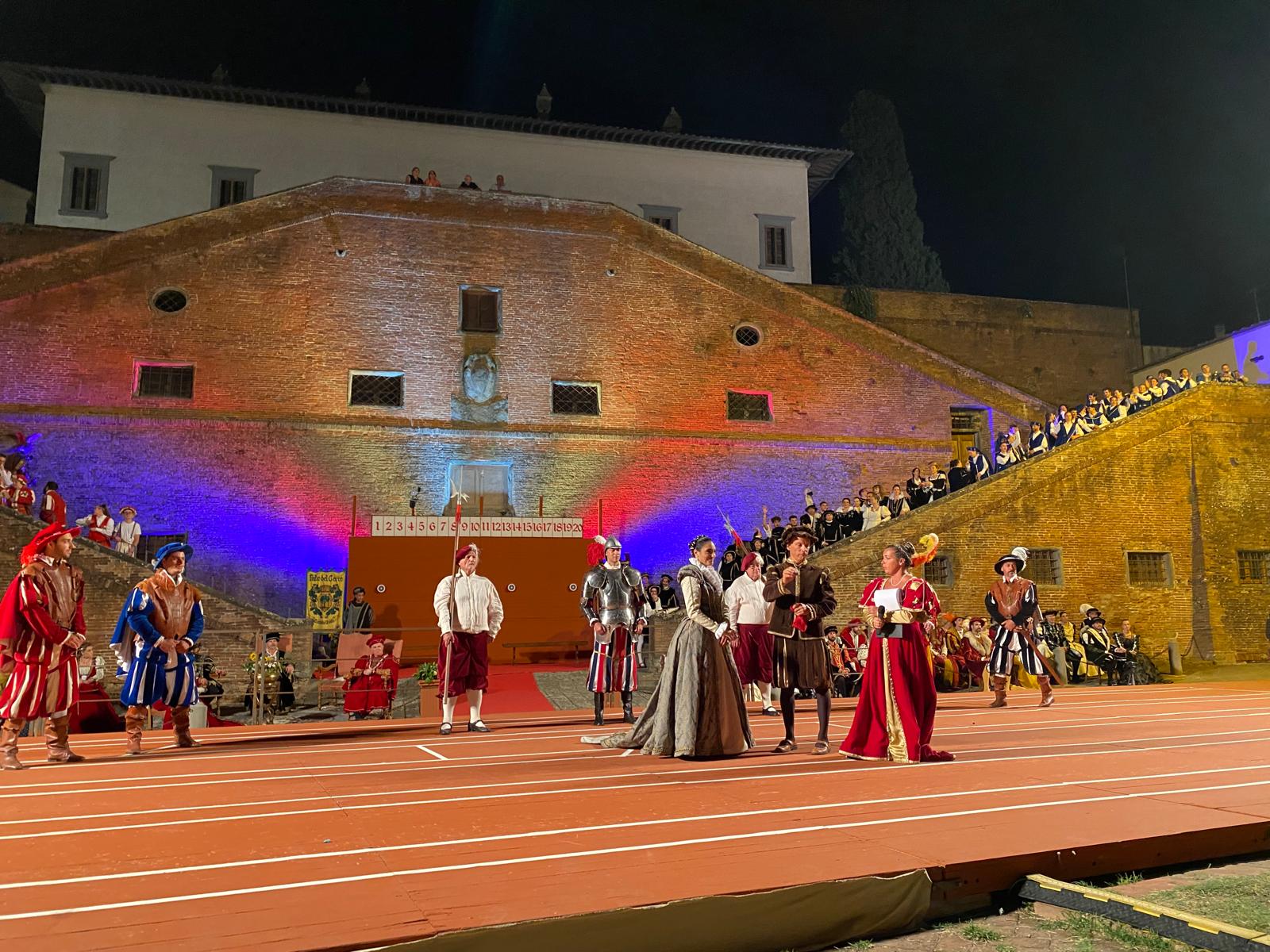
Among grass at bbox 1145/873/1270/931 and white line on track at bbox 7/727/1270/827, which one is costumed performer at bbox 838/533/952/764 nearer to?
white line on track at bbox 7/727/1270/827

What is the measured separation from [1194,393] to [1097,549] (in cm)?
425

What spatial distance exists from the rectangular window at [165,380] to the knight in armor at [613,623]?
1348cm

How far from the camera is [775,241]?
2925 cm

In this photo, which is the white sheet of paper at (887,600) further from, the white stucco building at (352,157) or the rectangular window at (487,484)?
the white stucco building at (352,157)

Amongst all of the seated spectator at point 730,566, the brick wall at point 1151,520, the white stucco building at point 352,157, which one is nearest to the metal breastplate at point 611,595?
the seated spectator at point 730,566

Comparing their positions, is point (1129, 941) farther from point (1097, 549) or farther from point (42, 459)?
point (42, 459)

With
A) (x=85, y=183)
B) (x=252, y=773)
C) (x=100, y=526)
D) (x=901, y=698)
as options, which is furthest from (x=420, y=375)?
(x=901, y=698)

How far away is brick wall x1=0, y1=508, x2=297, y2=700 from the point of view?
14062 millimetres

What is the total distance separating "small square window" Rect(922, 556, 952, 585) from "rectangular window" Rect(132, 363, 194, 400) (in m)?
15.7

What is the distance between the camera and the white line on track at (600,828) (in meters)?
3.73

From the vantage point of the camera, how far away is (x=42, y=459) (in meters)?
18.7

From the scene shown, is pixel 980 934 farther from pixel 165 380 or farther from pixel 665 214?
pixel 665 214

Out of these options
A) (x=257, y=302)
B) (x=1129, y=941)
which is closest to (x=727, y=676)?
(x=1129, y=941)

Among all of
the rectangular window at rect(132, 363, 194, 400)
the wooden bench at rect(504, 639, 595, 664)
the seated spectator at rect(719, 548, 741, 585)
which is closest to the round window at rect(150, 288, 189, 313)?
the rectangular window at rect(132, 363, 194, 400)
